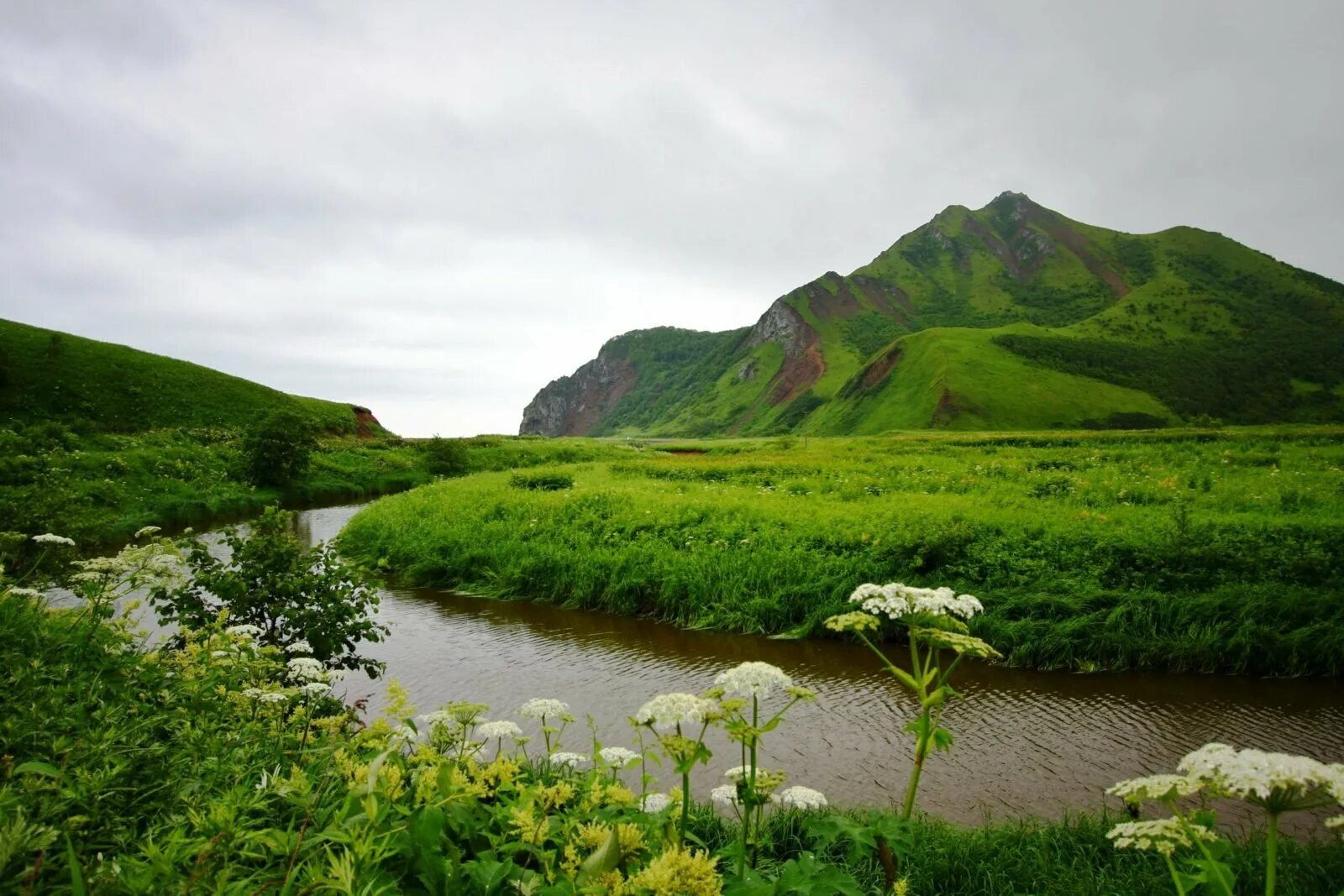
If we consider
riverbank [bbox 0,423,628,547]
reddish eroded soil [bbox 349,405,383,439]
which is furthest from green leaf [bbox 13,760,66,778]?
reddish eroded soil [bbox 349,405,383,439]

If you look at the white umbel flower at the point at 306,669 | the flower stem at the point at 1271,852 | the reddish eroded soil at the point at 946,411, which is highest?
the reddish eroded soil at the point at 946,411

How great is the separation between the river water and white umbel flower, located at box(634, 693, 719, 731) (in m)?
5.05

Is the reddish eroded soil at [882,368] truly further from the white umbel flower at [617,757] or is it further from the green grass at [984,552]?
the white umbel flower at [617,757]

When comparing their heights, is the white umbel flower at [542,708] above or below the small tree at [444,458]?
below

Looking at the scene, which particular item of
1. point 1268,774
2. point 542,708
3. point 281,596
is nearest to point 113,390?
point 281,596

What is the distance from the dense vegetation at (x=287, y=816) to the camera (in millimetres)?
2262

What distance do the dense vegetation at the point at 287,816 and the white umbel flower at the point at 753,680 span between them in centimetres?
74

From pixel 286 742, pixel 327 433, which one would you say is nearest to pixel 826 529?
pixel 286 742

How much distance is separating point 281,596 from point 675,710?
7.87 m

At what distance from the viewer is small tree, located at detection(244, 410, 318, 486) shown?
39219 mm

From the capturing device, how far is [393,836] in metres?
2.81

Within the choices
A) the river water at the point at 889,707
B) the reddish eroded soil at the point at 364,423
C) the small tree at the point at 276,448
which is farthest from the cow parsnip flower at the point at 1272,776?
the reddish eroded soil at the point at 364,423

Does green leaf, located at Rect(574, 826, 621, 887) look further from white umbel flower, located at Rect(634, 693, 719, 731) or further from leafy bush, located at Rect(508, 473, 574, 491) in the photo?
leafy bush, located at Rect(508, 473, 574, 491)

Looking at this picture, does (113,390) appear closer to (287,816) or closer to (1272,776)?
(287,816)
